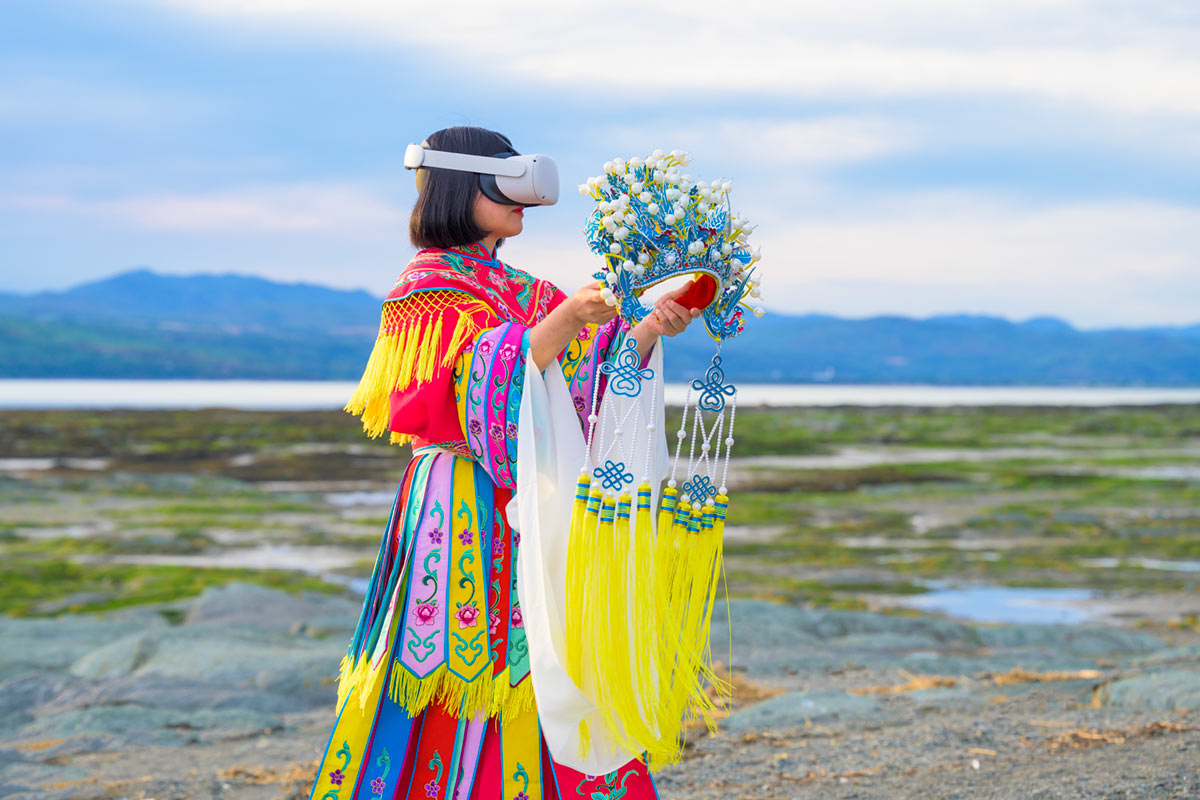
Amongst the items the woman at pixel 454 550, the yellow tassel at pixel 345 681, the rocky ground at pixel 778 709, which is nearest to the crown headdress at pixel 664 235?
the woman at pixel 454 550

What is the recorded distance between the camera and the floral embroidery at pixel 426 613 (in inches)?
120

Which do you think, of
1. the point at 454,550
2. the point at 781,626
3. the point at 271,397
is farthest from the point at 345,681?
the point at 271,397

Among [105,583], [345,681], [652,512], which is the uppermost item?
[652,512]

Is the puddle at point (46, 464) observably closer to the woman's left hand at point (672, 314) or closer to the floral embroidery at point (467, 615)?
the floral embroidery at point (467, 615)

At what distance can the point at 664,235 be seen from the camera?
2.74 m

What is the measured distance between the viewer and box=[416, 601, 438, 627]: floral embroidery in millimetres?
3057

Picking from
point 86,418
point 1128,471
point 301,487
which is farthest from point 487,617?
point 86,418

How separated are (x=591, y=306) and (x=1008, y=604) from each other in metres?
11.7

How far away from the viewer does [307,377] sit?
6220 inches

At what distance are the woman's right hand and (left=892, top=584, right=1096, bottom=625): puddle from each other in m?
10.3

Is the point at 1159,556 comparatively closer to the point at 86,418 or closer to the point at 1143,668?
the point at 1143,668

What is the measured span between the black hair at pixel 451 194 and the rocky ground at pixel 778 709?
2915 millimetres

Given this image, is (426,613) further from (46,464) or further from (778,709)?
(46,464)

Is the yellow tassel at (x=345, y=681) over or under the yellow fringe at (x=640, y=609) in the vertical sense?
under
